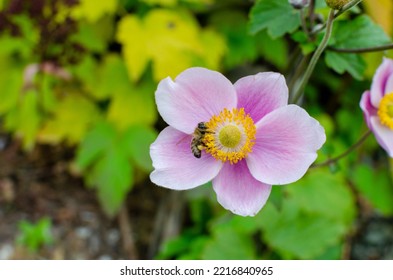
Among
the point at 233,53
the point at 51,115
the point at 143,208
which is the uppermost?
the point at 233,53

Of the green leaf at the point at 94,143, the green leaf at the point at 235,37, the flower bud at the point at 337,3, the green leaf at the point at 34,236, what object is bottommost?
the green leaf at the point at 34,236

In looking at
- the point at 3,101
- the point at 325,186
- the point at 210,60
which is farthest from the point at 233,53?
the point at 3,101

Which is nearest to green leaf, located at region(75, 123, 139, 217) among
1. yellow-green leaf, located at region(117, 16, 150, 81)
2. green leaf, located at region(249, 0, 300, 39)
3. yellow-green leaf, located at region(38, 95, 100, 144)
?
yellow-green leaf, located at region(38, 95, 100, 144)

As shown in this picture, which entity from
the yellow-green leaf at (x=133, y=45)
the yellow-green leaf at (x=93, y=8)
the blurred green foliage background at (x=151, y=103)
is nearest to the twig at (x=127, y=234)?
the blurred green foliage background at (x=151, y=103)

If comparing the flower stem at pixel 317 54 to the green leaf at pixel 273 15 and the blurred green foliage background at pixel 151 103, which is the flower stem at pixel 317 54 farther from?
the blurred green foliage background at pixel 151 103

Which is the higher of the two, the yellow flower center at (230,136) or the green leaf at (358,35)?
the green leaf at (358,35)

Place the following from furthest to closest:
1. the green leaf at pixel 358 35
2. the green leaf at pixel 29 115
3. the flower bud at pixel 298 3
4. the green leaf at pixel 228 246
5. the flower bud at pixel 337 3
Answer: the green leaf at pixel 29 115 < the green leaf at pixel 228 246 < the green leaf at pixel 358 35 < the flower bud at pixel 298 3 < the flower bud at pixel 337 3
